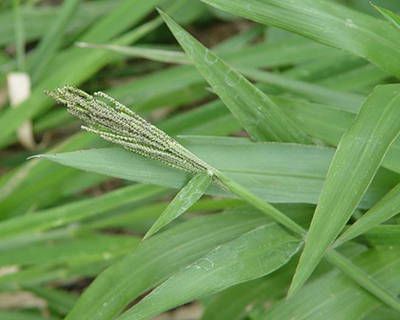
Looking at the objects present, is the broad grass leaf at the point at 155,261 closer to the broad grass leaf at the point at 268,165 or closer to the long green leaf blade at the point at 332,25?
the broad grass leaf at the point at 268,165

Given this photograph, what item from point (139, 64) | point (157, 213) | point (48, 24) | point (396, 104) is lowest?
point (157, 213)

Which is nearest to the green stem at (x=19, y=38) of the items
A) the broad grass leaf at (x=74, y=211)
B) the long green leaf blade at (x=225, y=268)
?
the broad grass leaf at (x=74, y=211)

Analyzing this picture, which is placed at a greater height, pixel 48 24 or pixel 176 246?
pixel 48 24

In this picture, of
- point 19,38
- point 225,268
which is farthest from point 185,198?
point 19,38

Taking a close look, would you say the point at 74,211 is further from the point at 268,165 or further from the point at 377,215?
the point at 377,215

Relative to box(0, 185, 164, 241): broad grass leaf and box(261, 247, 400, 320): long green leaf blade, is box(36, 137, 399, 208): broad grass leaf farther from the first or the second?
box(0, 185, 164, 241): broad grass leaf

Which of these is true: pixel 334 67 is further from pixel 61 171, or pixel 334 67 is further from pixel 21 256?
pixel 21 256

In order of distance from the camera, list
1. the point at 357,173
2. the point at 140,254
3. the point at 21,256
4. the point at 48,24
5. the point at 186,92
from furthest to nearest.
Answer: the point at 48,24 < the point at 186,92 < the point at 21,256 < the point at 140,254 < the point at 357,173

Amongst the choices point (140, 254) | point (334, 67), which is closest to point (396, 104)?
point (140, 254)
